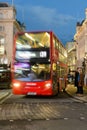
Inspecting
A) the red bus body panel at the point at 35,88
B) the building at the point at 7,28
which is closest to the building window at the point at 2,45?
the building at the point at 7,28

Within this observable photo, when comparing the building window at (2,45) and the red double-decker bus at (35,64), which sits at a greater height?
the building window at (2,45)

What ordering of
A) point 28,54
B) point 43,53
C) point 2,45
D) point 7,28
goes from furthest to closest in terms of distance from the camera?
point 7,28
point 2,45
point 28,54
point 43,53

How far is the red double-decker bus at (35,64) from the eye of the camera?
1102 inches

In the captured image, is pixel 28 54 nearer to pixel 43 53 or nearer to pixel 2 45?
pixel 43 53

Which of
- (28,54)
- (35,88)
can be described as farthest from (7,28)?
(35,88)

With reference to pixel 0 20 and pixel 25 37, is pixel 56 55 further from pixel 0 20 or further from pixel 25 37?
pixel 0 20

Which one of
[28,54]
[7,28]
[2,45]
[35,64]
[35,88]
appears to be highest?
[7,28]

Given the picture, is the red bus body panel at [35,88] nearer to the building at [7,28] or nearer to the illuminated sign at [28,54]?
the illuminated sign at [28,54]

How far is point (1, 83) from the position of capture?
53.8 m

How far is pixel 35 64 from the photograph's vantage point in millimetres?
28172

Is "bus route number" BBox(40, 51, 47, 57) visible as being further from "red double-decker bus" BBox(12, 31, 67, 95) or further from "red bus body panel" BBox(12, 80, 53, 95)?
"red bus body panel" BBox(12, 80, 53, 95)

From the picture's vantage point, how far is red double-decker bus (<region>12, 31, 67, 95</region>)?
28.0 m

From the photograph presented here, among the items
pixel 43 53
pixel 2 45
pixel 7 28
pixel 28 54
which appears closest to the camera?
pixel 43 53

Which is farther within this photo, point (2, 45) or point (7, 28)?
point (7, 28)
